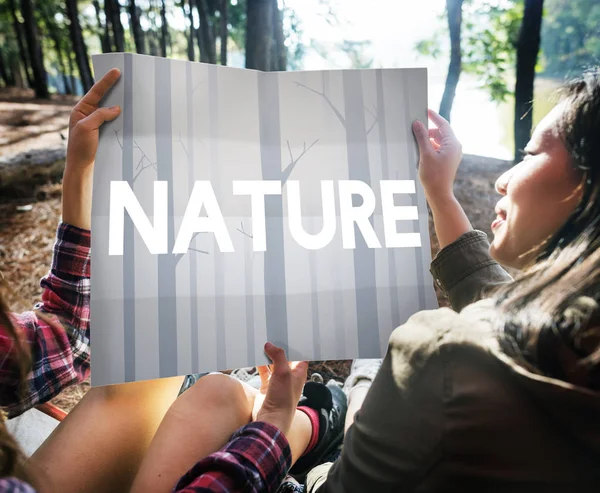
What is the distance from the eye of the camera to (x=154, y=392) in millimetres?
1033

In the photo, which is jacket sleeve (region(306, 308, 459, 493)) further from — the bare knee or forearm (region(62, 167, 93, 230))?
forearm (region(62, 167, 93, 230))

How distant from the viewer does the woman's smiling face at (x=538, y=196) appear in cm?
70

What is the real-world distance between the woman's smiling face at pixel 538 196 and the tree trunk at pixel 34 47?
7.16m

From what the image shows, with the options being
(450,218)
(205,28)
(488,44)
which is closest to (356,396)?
(450,218)

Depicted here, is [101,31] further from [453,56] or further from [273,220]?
[273,220]

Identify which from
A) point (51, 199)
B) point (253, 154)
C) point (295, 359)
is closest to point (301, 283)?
point (295, 359)

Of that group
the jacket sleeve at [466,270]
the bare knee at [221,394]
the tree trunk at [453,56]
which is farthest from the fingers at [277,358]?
the tree trunk at [453,56]

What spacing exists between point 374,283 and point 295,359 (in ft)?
0.77

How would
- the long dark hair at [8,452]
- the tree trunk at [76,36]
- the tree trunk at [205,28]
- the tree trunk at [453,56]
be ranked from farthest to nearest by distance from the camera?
the tree trunk at [205,28], the tree trunk at [76,36], the tree trunk at [453,56], the long dark hair at [8,452]

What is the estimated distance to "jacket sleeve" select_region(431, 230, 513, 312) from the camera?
0.93m

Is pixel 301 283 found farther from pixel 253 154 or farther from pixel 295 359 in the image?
pixel 253 154

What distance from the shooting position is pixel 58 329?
979 millimetres

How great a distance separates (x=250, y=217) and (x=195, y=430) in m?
0.44

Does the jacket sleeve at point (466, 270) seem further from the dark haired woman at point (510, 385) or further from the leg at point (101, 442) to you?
the leg at point (101, 442)
